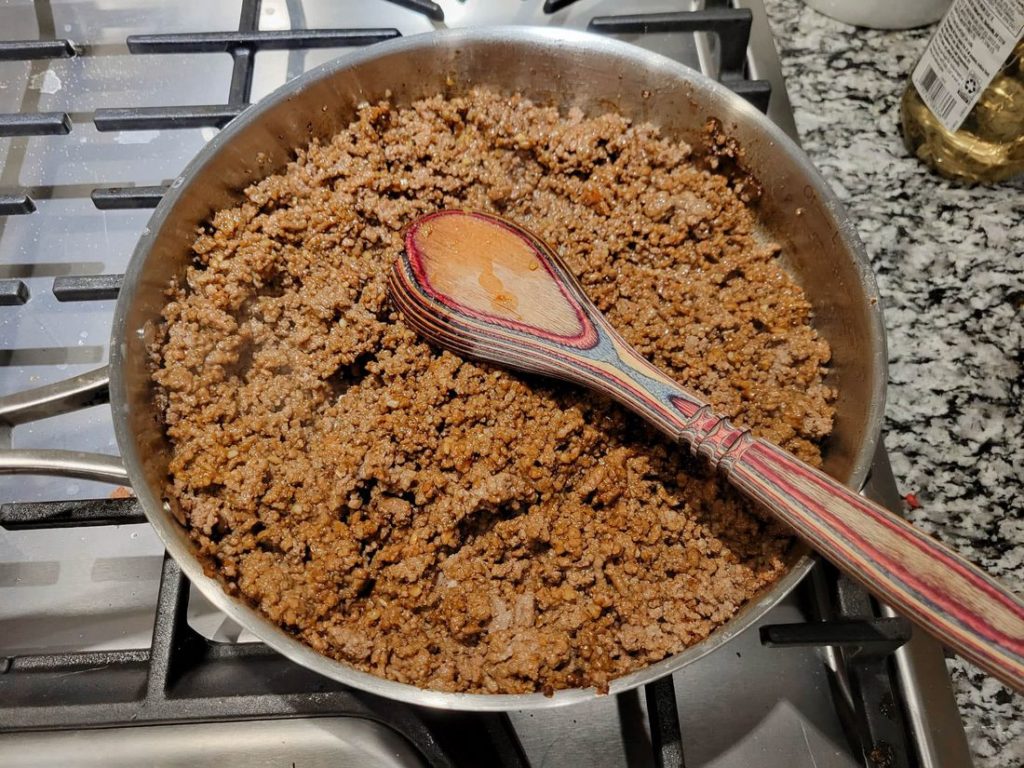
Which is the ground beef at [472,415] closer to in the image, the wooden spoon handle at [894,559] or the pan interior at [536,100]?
the pan interior at [536,100]

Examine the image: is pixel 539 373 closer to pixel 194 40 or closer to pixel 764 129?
pixel 764 129

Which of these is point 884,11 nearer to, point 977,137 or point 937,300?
point 977,137

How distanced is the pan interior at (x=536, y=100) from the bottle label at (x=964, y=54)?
283 mm

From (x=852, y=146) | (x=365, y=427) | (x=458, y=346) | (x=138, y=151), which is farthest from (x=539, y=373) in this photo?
(x=138, y=151)

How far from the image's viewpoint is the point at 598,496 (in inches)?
37.4

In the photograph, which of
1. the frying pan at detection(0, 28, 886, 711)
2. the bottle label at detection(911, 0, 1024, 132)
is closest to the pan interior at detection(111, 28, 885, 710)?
the frying pan at detection(0, 28, 886, 711)

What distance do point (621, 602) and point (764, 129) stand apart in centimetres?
69

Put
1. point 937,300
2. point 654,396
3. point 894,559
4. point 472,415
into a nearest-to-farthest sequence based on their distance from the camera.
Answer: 1. point 894,559
2. point 654,396
3. point 472,415
4. point 937,300

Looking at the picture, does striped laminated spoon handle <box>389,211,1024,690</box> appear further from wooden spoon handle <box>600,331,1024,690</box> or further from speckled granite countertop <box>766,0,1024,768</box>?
speckled granite countertop <box>766,0,1024,768</box>

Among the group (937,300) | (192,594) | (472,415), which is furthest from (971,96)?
(192,594)

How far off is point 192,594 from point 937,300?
48.3 inches

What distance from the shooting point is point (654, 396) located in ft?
2.88

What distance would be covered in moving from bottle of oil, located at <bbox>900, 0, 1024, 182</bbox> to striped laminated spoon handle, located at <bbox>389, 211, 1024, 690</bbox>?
643mm

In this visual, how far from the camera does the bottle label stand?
94 centimetres
